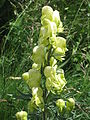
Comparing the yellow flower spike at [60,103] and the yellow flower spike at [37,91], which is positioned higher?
the yellow flower spike at [37,91]

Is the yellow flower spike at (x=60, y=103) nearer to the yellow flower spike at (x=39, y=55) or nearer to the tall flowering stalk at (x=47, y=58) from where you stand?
the tall flowering stalk at (x=47, y=58)

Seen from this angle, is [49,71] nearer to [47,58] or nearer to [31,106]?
[47,58]

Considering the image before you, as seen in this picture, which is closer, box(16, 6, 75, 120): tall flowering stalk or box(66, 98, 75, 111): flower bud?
box(16, 6, 75, 120): tall flowering stalk

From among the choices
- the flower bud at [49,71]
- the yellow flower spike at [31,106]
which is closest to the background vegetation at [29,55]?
the yellow flower spike at [31,106]

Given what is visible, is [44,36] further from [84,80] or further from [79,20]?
[79,20]

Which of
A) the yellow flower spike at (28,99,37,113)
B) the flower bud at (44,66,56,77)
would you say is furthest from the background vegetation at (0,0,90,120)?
the flower bud at (44,66,56,77)

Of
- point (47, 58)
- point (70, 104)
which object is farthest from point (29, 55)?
point (47, 58)

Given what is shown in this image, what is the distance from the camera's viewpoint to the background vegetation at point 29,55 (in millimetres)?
3322

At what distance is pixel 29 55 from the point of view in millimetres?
3850

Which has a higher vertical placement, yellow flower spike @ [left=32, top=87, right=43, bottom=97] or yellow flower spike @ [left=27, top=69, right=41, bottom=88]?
yellow flower spike @ [left=27, top=69, right=41, bottom=88]

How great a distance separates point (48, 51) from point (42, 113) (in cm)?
36

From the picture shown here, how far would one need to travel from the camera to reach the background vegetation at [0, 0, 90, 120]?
3322 millimetres

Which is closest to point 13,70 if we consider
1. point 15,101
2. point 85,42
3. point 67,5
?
point 15,101

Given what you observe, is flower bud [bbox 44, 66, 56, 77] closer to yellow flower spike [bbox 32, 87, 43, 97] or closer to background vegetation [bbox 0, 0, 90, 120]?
yellow flower spike [bbox 32, 87, 43, 97]
